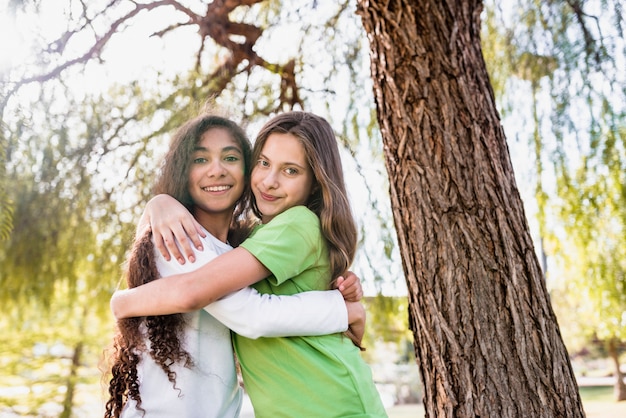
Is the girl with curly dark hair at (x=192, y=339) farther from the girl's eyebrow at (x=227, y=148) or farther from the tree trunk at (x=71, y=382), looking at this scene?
the tree trunk at (x=71, y=382)

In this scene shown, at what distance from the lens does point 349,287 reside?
5.36 ft

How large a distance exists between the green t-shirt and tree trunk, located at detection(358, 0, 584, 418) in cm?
27

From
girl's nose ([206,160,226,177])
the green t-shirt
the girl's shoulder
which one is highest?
girl's nose ([206,160,226,177])

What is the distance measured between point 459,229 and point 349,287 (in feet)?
1.08

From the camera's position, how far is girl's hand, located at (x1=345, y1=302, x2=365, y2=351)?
5.47 feet

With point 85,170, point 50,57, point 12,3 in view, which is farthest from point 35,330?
point 12,3

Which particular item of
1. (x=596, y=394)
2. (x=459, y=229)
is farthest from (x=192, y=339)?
(x=596, y=394)

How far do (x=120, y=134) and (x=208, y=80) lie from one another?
1.79ft

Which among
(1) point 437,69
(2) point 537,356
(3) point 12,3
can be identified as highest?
(3) point 12,3

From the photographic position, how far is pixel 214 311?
142cm

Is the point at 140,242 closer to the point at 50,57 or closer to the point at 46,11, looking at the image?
the point at 46,11

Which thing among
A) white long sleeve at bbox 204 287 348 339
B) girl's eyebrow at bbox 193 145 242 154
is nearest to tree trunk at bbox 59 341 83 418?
girl's eyebrow at bbox 193 145 242 154

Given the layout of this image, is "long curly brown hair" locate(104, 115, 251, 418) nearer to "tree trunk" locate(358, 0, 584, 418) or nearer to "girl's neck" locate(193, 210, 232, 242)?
"girl's neck" locate(193, 210, 232, 242)

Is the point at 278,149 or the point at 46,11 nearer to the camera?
the point at 278,149
